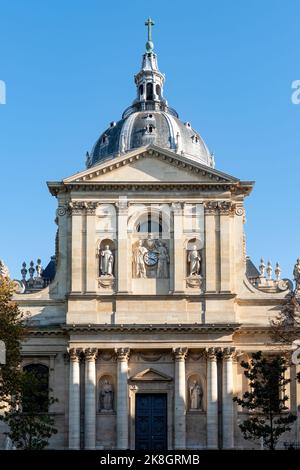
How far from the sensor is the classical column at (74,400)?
58281 millimetres

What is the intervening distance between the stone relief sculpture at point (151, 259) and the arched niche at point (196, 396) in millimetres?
5693

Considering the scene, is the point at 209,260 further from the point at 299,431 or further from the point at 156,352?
the point at 299,431

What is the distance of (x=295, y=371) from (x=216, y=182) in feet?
34.3

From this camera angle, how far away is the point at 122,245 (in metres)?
60.2

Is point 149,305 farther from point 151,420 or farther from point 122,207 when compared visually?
point 151,420

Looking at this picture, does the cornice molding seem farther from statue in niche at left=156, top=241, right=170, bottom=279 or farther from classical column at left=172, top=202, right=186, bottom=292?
statue in niche at left=156, top=241, right=170, bottom=279

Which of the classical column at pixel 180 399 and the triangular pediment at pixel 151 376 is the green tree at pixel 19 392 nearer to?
the triangular pediment at pixel 151 376

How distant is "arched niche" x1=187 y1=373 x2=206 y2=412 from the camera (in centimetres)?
5894

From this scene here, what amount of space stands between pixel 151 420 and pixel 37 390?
24.7ft

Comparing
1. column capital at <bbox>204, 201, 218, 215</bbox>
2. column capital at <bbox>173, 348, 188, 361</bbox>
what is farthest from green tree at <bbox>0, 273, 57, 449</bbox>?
column capital at <bbox>204, 201, 218, 215</bbox>

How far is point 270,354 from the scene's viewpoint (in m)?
59.6

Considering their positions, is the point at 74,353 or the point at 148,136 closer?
the point at 74,353

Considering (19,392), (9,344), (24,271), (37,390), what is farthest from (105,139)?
(9,344)
